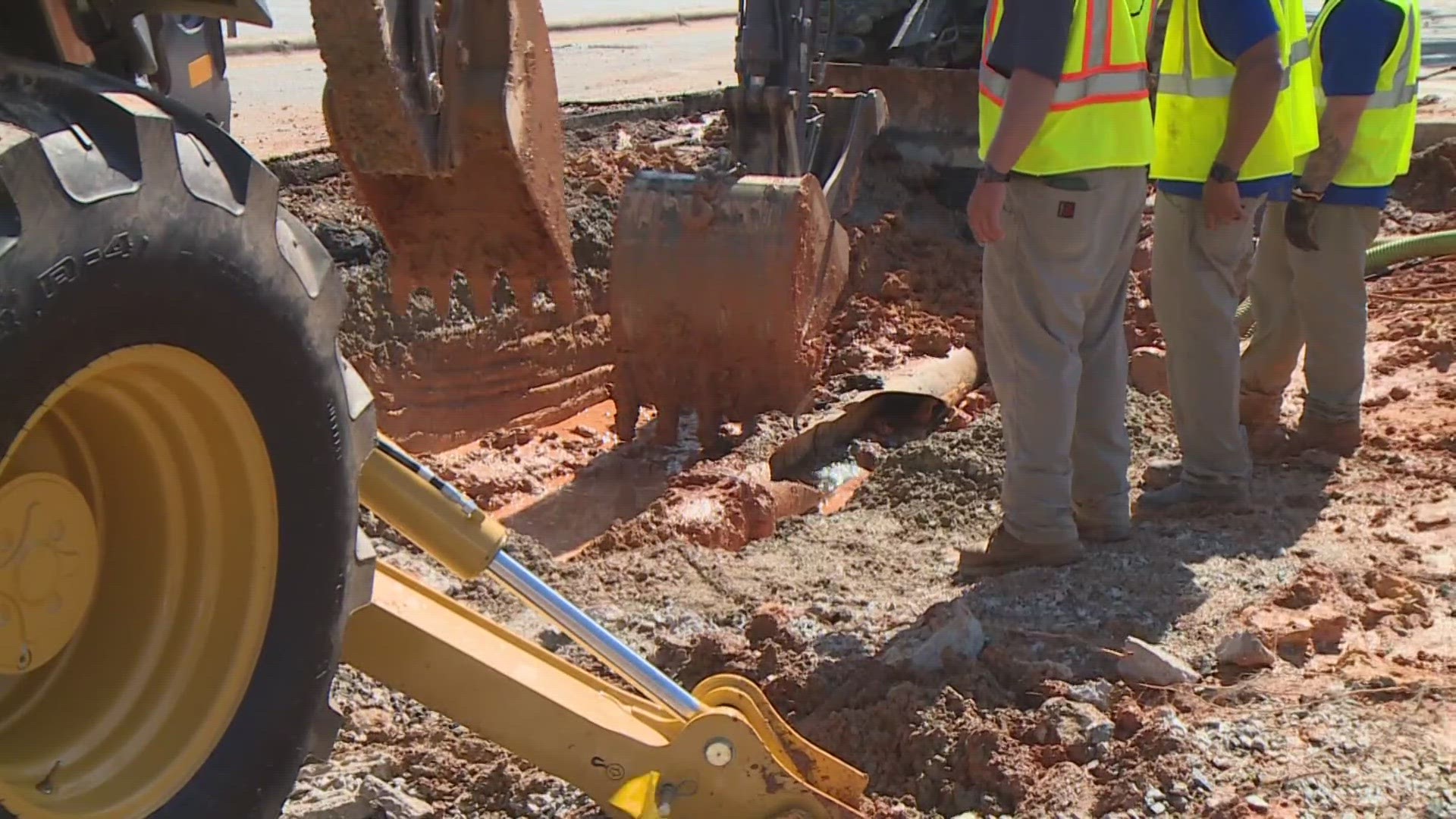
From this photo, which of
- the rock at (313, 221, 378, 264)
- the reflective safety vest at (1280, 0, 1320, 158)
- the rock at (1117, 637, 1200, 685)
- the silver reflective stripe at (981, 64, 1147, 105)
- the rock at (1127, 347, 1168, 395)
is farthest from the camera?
the rock at (313, 221, 378, 264)

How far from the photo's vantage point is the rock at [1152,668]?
11.4 ft

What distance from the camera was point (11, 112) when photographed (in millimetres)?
1715

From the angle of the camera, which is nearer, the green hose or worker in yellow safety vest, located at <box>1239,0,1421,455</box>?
worker in yellow safety vest, located at <box>1239,0,1421,455</box>

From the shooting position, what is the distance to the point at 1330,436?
554 centimetres

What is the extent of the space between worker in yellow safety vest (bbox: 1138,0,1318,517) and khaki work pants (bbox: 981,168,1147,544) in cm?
48

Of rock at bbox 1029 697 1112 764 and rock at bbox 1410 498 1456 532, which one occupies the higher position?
rock at bbox 1029 697 1112 764

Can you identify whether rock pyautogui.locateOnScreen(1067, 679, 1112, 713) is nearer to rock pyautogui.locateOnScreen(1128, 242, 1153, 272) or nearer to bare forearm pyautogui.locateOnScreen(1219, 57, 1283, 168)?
bare forearm pyautogui.locateOnScreen(1219, 57, 1283, 168)

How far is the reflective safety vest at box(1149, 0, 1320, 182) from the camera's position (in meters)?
4.69

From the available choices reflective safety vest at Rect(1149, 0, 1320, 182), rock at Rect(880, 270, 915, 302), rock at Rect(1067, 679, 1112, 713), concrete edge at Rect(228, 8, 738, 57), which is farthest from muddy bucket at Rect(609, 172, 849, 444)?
concrete edge at Rect(228, 8, 738, 57)

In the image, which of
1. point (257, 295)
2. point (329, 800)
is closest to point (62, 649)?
point (257, 295)

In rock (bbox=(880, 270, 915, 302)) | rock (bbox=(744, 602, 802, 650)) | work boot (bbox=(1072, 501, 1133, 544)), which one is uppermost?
rock (bbox=(744, 602, 802, 650))

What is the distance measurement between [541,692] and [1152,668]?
1657mm

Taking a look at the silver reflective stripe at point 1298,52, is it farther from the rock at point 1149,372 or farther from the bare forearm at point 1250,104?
the rock at point 1149,372

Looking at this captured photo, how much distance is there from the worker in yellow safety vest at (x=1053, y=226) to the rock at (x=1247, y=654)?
2.70 ft
